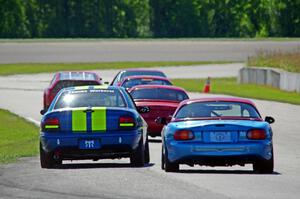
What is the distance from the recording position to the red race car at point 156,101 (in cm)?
2652

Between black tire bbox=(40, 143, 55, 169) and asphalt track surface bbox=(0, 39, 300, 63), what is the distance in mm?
61664

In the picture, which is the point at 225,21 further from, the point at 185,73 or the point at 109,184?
the point at 109,184

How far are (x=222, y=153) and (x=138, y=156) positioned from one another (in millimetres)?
2158

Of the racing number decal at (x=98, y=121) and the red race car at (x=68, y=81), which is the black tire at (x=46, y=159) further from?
the red race car at (x=68, y=81)

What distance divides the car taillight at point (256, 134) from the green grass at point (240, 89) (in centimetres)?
2351

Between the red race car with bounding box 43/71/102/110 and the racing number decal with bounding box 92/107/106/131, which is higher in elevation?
the racing number decal with bounding box 92/107/106/131

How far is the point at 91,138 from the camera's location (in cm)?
1938

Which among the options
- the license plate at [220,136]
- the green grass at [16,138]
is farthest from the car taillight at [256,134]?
the green grass at [16,138]

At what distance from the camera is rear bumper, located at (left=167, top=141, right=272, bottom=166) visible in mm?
17859

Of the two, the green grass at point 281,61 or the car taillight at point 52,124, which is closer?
the car taillight at point 52,124

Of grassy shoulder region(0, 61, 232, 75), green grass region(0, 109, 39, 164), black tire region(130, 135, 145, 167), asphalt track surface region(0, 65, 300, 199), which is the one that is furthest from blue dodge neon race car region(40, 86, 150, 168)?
grassy shoulder region(0, 61, 232, 75)

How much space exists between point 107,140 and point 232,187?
377 cm

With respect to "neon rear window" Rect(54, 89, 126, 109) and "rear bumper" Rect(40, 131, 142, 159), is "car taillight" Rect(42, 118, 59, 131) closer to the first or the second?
"rear bumper" Rect(40, 131, 142, 159)

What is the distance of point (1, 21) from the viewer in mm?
A: 114188
